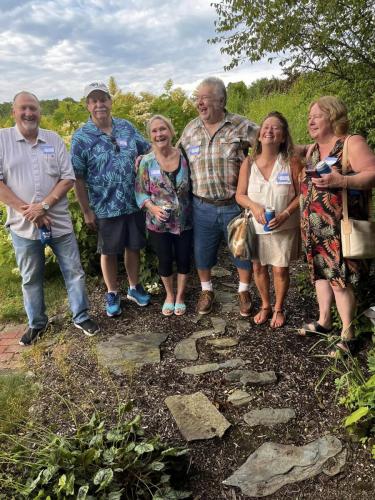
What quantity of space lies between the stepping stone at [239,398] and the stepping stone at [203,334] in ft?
2.72

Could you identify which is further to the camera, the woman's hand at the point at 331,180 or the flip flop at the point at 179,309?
the flip flop at the point at 179,309

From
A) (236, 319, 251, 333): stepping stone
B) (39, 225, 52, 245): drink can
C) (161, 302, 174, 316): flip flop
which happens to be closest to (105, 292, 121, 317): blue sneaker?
(161, 302, 174, 316): flip flop

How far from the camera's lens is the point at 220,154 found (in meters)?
3.50

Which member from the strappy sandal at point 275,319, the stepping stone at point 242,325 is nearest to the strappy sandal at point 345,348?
the strappy sandal at point 275,319

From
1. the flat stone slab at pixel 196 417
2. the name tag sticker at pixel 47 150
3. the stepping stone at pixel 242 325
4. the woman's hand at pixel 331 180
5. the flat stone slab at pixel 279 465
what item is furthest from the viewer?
the stepping stone at pixel 242 325

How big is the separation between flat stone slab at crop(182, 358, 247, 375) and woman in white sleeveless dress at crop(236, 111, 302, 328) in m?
0.75

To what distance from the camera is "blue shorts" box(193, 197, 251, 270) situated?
12.1 ft

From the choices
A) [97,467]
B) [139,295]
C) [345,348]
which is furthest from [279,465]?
[139,295]

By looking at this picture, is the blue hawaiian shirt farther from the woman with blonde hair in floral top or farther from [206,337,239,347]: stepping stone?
[206,337,239,347]: stepping stone

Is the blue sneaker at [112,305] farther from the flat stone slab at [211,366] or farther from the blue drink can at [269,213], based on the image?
the blue drink can at [269,213]

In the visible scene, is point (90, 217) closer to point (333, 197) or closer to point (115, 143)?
point (115, 143)

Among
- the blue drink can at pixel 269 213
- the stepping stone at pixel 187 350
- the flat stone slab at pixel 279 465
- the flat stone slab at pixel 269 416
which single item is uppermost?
the blue drink can at pixel 269 213

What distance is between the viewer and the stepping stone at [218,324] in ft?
12.3

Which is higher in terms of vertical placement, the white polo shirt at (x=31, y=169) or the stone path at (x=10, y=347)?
the white polo shirt at (x=31, y=169)
